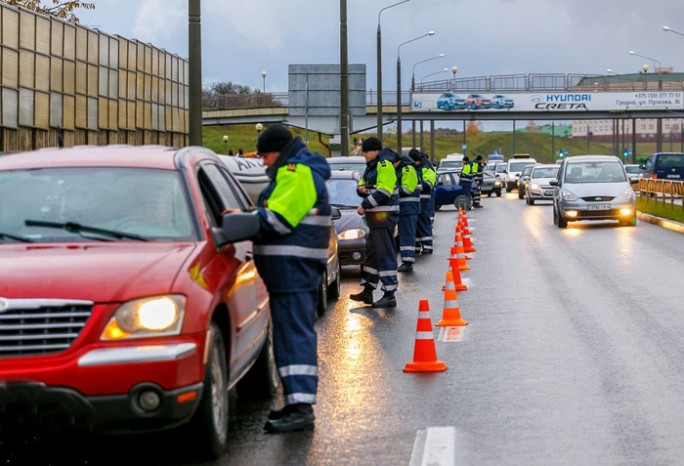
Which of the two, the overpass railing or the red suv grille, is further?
the overpass railing

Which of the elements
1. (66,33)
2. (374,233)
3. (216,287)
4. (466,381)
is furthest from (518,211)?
(216,287)

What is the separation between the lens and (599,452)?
7.53 metres

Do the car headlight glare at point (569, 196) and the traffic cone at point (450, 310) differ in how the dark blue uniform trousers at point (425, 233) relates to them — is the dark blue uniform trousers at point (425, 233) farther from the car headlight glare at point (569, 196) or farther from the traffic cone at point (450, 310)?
the traffic cone at point (450, 310)

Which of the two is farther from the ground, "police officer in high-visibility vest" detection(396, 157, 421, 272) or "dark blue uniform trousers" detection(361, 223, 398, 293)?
"police officer in high-visibility vest" detection(396, 157, 421, 272)

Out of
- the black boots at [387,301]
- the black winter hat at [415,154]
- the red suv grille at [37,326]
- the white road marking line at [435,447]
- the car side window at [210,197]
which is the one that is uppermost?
the black winter hat at [415,154]

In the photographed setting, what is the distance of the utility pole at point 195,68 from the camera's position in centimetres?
1945

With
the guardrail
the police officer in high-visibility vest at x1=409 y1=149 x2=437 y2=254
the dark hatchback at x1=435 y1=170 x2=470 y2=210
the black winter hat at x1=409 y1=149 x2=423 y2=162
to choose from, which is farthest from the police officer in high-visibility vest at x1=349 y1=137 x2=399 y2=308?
the dark hatchback at x1=435 y1=170 x2=470 y2=210

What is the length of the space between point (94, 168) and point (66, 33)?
1440 inches

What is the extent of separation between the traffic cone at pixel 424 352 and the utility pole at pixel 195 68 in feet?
30.1

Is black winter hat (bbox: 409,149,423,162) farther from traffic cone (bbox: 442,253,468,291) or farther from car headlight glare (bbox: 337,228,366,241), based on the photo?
traffic cone (bbox: 442,253,468,291)

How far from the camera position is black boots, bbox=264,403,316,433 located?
8281 mm

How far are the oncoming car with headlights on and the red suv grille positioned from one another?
27.0 meters

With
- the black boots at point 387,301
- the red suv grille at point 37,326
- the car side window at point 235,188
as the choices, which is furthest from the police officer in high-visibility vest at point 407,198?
the red suv grille at point 37,326

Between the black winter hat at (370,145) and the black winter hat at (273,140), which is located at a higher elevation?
the black winter hat at (370,145)
